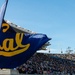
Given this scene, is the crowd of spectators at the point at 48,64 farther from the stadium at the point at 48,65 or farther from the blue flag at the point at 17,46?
the blue flag at the point at 17,46

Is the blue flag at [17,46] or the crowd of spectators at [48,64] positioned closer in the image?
the blue flag at [17,46]

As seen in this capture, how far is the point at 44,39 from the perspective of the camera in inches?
615

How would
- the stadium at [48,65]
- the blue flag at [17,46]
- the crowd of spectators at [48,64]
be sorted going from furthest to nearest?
the crowd of spectators at [48,64] < the stadium at [48,65] < the blue flag at [17,46]

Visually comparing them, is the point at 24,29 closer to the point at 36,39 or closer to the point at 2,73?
the point at 2,73

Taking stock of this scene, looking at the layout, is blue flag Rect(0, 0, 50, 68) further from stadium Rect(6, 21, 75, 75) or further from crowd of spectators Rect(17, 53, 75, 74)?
crowd of spectators Rect(17, 53, 75, 74)

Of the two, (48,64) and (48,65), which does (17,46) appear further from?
(48,64)

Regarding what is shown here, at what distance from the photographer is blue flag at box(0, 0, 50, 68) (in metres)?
15.7

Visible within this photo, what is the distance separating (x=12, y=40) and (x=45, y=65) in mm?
26595

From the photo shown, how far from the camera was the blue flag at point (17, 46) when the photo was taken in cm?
1573

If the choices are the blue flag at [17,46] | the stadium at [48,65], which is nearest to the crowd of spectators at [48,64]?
the stadium at [48,65]

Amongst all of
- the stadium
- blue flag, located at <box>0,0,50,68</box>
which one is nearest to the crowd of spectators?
the stadium

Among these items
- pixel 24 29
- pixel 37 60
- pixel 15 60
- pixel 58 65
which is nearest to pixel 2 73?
pixel 15 60

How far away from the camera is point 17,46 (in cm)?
1595

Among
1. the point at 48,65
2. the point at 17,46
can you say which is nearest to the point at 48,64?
the point at 48,65
